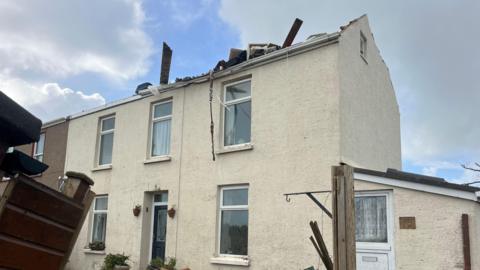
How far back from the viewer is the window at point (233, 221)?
11.3 metres

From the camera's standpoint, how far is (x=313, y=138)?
33.8 feet

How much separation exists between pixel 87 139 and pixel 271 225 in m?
8.62

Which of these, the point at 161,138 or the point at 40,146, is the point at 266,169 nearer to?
the point at 161,138

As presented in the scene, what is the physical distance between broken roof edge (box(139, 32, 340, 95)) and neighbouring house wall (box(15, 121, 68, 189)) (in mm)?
5534

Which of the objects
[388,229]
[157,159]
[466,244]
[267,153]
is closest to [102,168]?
[157,159]

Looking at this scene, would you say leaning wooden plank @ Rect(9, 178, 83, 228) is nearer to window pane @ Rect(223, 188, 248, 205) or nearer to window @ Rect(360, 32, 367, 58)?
window pane @ Rect(223, 188, 248, 205)

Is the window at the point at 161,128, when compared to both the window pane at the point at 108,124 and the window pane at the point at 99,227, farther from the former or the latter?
the window pane at the point at 99,227

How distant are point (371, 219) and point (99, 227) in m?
9.47

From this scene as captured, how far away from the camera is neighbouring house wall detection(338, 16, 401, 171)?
1051 centimetres

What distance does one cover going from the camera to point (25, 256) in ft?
11.6

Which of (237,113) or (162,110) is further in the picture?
(162,110)

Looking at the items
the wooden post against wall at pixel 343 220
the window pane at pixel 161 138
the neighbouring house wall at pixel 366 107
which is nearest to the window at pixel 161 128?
the window pane at pixel 161 138

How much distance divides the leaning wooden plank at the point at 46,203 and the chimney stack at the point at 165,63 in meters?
10.6

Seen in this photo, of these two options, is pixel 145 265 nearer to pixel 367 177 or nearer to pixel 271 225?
pixel 271 225
